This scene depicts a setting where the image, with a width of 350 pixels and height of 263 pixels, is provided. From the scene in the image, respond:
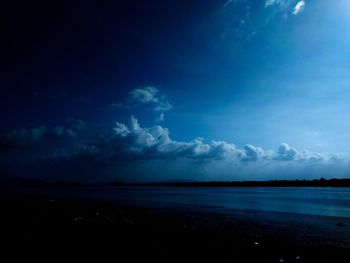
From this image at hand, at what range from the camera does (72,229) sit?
82.5 feet

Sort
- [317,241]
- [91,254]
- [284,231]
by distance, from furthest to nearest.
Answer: [284,231] → [317,241] → [91,254]

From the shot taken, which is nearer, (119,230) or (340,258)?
(340,258)

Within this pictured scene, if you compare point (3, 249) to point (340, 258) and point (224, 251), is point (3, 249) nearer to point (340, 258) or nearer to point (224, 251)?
point (224, 251)

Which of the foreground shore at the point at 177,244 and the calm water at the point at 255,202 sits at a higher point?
the foreground shore at the point at 177,244

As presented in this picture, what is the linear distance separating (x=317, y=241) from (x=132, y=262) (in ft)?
52.1

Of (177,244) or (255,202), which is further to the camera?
(255,202)

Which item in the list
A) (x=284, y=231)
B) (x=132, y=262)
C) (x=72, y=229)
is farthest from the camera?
(x=284, y=231)

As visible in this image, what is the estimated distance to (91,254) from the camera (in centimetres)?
1638

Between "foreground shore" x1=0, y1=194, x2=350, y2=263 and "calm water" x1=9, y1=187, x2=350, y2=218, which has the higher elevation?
"foreground shore" x1=0, y1=194, x2=350, y2=263

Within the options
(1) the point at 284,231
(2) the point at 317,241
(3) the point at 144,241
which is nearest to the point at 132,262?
(3) the point at 144,241

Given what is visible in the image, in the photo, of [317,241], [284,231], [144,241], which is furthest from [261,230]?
[144,241]

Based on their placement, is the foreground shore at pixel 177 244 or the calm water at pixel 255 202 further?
the calm water at pixel 255 202

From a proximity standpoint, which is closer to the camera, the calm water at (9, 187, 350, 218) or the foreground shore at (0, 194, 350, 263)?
the foreground shore at (0, 194, 350, 263)

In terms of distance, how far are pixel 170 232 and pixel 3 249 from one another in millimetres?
13099
